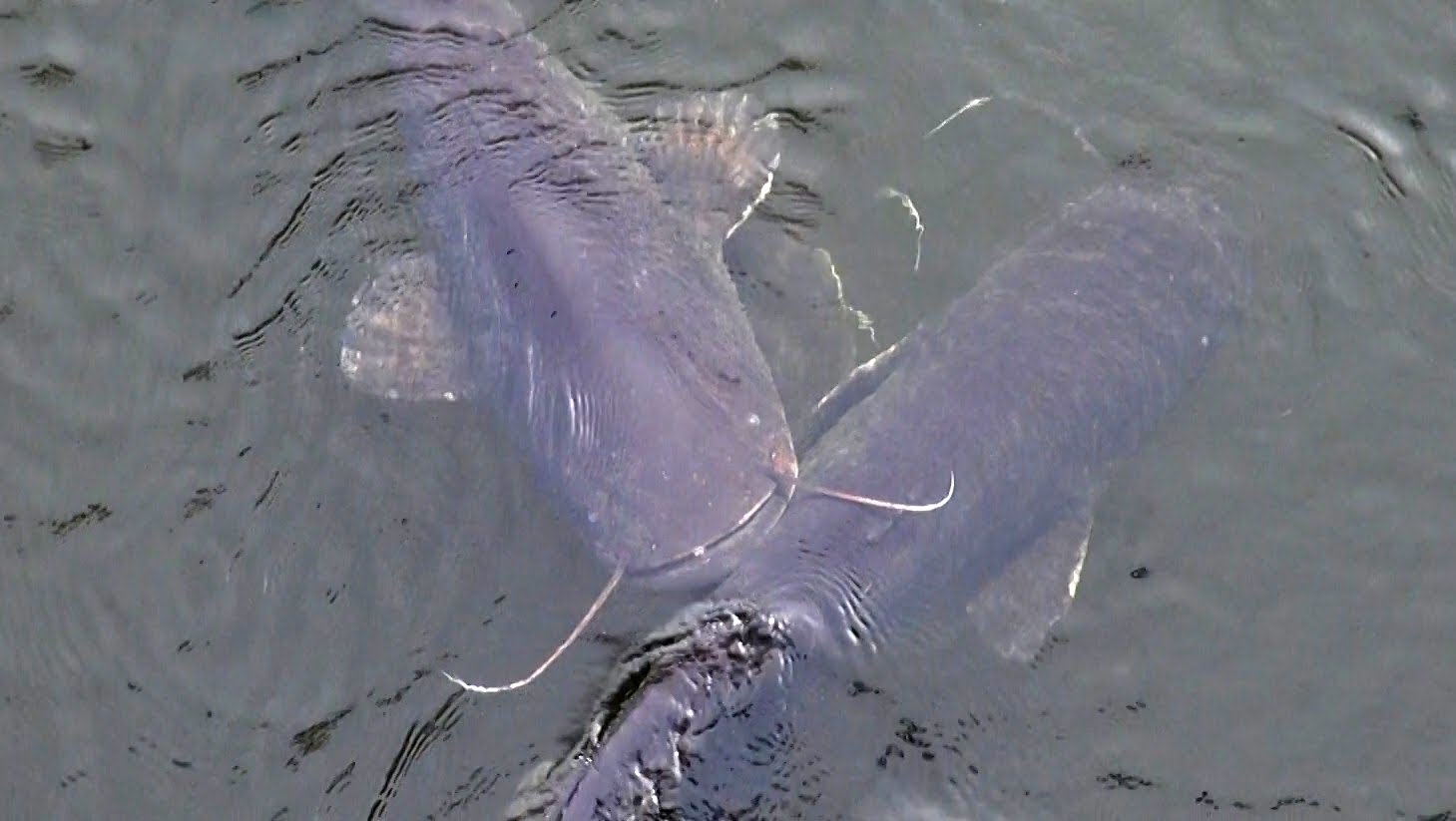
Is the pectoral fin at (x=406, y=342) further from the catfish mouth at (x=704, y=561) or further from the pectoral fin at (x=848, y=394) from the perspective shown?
the pectoral fin at (x=848, y=394)

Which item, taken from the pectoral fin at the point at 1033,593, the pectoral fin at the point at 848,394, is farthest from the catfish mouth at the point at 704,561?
the pectoral fin at the point at 1033,593

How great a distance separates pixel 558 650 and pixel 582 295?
1436mm

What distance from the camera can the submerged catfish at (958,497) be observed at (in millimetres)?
6012

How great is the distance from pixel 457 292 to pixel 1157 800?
3.54m

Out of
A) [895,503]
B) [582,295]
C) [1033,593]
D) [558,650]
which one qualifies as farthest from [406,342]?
[1033,593]

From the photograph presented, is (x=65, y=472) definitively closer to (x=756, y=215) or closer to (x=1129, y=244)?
(x=756, y=215)

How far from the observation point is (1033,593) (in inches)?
247

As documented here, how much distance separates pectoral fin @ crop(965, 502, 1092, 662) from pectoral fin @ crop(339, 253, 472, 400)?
2390mm

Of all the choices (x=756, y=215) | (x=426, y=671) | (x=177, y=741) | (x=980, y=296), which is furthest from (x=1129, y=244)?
(x=177, y=741)

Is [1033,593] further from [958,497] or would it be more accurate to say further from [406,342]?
[406,342]

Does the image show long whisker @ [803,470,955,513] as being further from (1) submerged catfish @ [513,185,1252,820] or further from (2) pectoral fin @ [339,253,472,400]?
(2) pectoral fin @ [339,253,472,400]

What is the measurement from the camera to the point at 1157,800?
6.04 meters

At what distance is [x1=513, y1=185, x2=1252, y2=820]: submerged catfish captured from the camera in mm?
6012

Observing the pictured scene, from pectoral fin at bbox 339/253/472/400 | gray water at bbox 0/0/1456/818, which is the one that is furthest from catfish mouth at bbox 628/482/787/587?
pectoral fin at bbox 339/253/472/400
